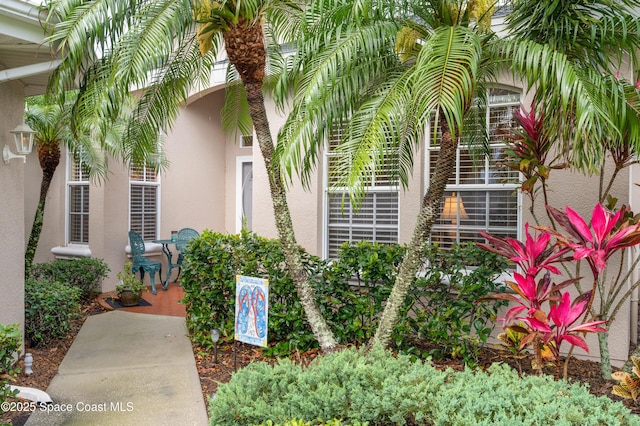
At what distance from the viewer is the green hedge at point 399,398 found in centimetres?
261

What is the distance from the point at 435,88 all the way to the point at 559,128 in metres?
1.38

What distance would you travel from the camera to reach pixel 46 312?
20.3ft

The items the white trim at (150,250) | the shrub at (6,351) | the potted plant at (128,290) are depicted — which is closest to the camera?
the shrub at (6,351)

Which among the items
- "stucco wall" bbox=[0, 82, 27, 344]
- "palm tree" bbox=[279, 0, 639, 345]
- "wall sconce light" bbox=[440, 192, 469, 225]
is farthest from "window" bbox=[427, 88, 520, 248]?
"stucco wall" bbox=[0, 82, 27, 344]

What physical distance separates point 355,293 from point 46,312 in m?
3.96

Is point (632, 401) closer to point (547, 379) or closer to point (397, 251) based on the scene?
point (547, 379)

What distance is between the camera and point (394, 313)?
452cm

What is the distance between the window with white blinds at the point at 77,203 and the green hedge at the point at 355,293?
4.85m

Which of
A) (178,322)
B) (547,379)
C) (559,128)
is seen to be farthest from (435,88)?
(178,322)

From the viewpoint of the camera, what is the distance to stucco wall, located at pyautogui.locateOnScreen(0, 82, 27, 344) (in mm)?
5281

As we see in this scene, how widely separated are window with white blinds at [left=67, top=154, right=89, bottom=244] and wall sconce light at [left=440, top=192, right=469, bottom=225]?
7.44 metres

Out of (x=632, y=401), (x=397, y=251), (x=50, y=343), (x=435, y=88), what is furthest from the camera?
(x=50, y=343)

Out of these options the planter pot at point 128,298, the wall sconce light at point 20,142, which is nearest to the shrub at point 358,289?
the wall sconce light at point 20,142

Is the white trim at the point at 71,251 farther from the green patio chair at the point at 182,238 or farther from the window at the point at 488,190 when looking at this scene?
the window at the point at 488,190
